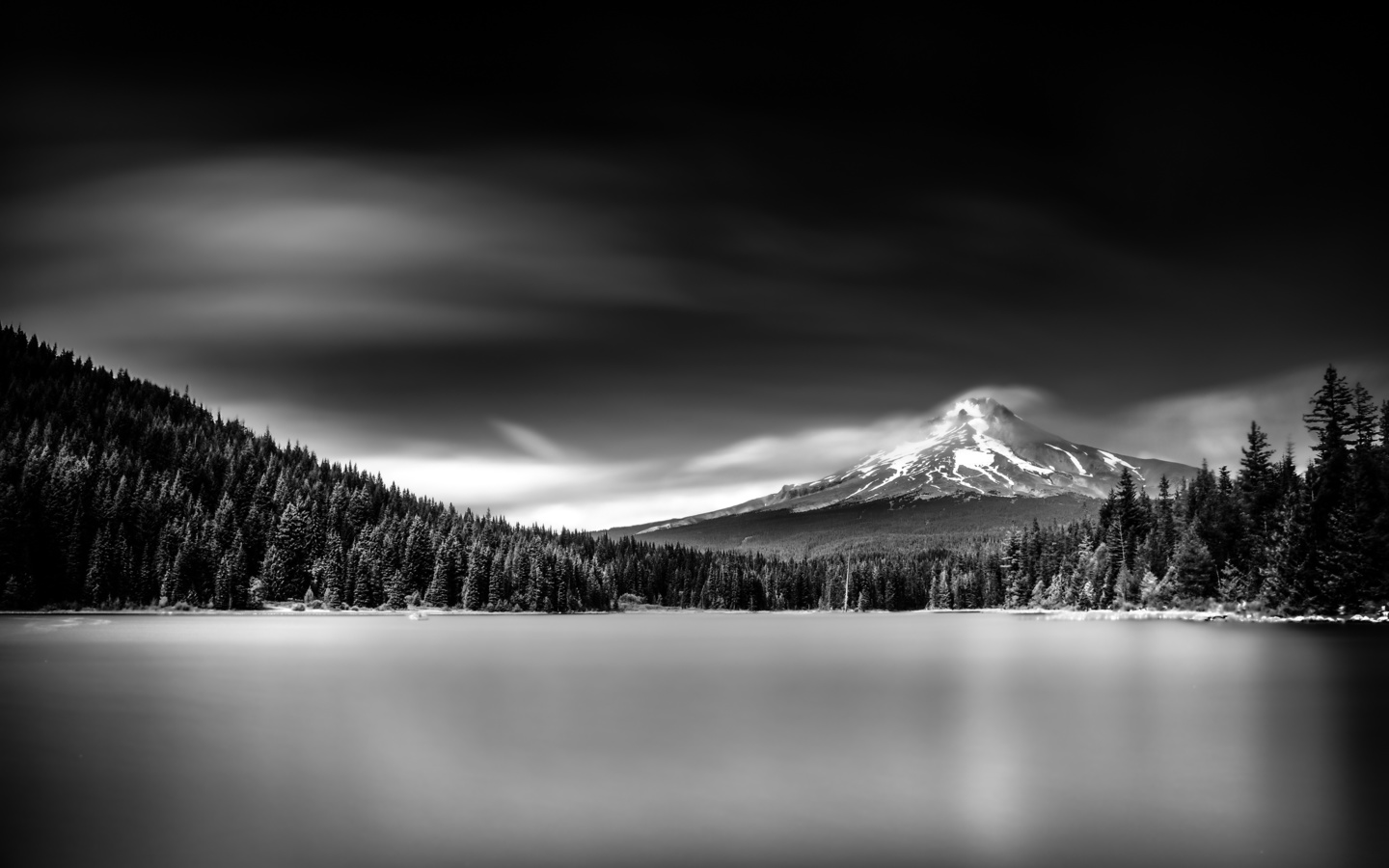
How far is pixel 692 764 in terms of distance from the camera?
77.3ft

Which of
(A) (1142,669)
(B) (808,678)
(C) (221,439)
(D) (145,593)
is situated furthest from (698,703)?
(C) (221,439)

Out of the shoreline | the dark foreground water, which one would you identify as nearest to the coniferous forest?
the shoreline

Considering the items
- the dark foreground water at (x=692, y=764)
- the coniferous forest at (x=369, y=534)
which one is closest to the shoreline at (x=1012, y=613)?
the coniferous forest at (x=369, y=534)

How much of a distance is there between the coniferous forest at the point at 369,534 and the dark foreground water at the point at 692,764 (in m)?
40.8

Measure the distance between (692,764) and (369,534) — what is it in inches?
5866

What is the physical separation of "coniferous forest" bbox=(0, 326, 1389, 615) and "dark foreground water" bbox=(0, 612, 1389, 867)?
134 ft

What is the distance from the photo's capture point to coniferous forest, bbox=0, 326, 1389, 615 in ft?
277

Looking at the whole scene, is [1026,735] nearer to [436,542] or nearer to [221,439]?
[436,542]

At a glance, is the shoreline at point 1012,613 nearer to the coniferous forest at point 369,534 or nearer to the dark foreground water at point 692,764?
the coniferous forest at point 369,534

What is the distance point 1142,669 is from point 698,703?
88.1 feet

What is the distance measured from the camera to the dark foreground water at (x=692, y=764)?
16.2 metres

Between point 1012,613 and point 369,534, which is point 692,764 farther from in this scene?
point 1012,613

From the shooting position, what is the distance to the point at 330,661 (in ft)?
183

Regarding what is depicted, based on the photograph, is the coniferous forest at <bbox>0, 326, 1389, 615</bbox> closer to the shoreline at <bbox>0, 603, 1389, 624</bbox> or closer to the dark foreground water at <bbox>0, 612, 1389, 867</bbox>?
the shoreline at <bbox>0, 603, 1389, 624</bbox>
